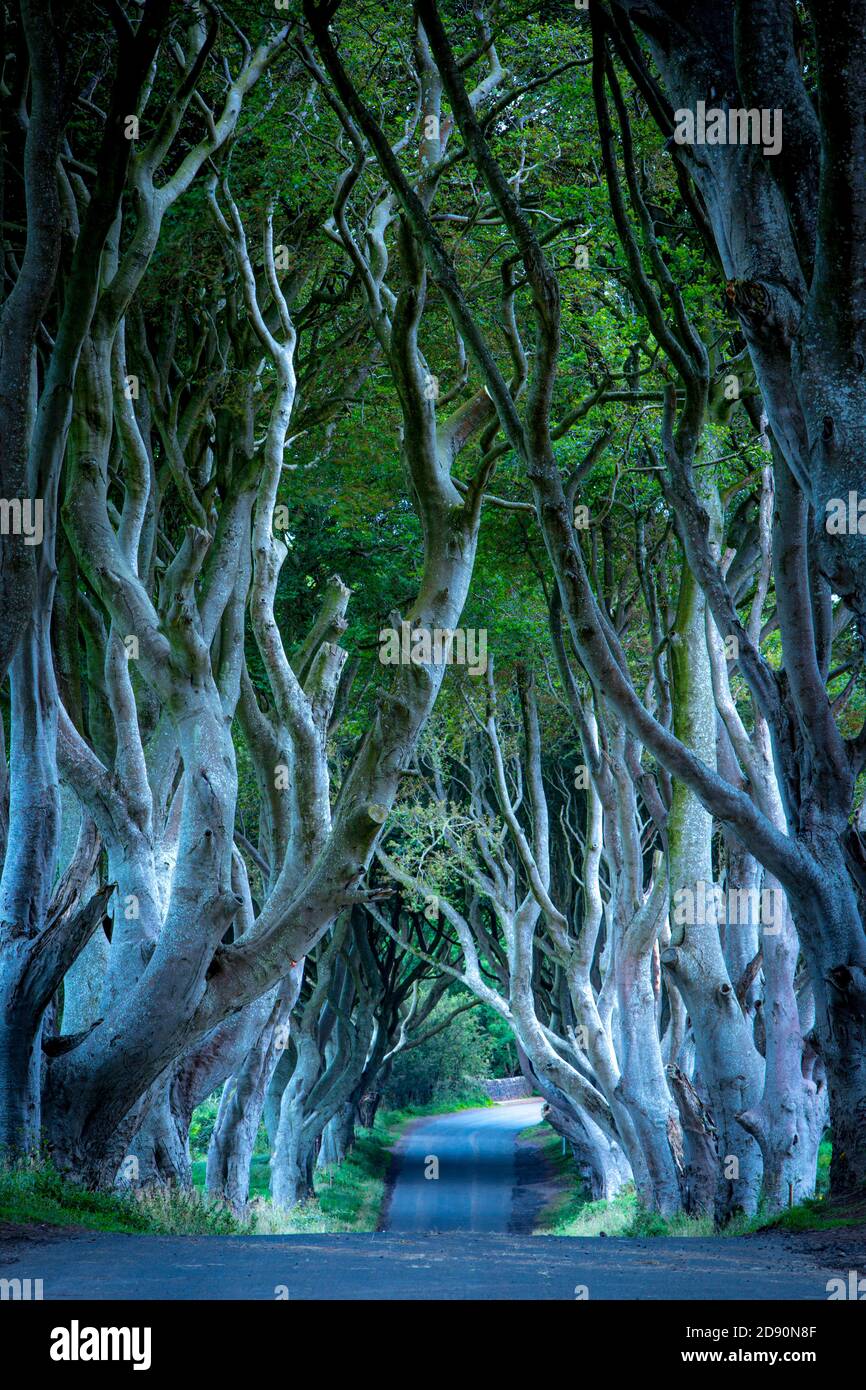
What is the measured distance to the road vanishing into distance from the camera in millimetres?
5227

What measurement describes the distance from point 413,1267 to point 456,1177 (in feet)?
87.3

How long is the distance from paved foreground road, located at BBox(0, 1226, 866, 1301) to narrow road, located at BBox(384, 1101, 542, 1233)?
9.51 metres

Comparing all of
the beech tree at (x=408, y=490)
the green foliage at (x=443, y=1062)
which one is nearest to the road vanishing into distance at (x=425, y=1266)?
the beech tree at (x=408, y=490)

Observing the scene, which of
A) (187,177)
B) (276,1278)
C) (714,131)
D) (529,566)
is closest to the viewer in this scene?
(276,1278)

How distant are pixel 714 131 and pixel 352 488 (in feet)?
31.0

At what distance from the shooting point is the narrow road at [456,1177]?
24922 mm

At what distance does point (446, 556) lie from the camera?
32.3 ft

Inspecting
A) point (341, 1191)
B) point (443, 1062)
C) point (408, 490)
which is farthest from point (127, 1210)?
point (443, 1062)

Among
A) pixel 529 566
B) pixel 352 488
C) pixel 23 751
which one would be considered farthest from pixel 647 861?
pixel 23 751

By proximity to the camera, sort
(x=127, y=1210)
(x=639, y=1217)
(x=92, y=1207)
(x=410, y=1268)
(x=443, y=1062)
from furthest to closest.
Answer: (x=443, y=1062) → (x=639, y=1217) → (x=127, y=1210) → (x=92, y=1207) → (x=410, y=1268)

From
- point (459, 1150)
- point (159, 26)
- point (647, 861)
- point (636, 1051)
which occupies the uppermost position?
point (159, 26)

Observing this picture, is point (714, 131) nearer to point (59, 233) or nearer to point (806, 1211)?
point (59, 233)

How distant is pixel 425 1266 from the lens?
6.22 m

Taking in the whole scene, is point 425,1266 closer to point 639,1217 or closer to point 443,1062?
point 639,1217
